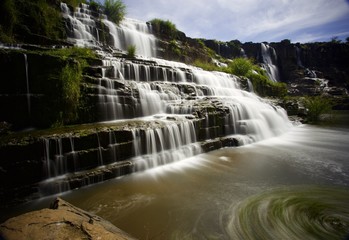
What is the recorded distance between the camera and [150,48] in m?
15.5

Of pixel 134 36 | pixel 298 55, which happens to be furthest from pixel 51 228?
pixel 298 55

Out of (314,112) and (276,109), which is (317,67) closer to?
(314,112)

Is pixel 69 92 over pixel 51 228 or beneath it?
over

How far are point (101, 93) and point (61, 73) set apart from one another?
127cm

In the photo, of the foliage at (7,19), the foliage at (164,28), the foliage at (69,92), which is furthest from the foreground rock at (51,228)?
the foliage at (164,28)

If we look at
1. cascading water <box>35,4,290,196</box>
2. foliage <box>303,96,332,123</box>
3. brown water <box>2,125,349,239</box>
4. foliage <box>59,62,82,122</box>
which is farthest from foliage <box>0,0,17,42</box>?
foliage <box>303,96,332,123</box>

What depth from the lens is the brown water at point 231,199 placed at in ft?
9.78

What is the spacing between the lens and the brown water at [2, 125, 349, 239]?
2980 mm

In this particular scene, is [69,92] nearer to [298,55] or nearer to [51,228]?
[51,228]

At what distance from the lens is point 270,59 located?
32.5 meters

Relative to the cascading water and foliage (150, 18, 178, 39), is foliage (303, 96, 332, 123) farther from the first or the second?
foliage (150, 18, 178, 39)

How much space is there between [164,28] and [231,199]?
16988 mm

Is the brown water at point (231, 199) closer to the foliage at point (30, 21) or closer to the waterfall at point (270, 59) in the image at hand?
the foliage at point (30, 21)

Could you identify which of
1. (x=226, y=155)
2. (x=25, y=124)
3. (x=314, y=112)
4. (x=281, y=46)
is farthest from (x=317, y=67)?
(x=25, y=124)
